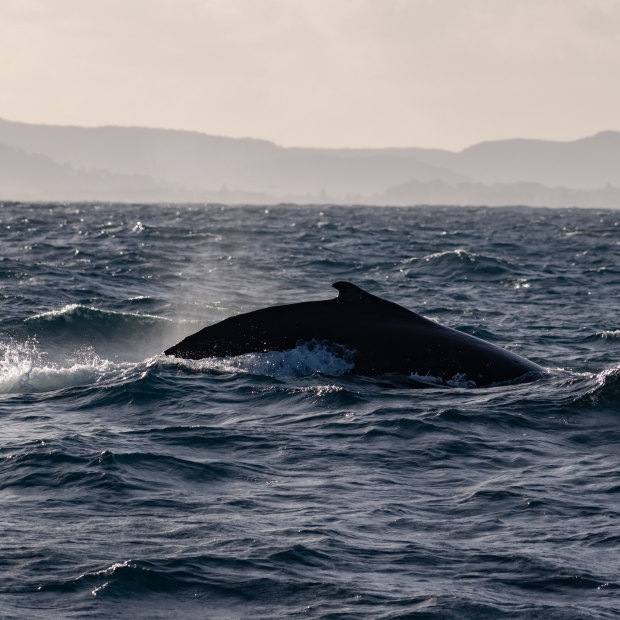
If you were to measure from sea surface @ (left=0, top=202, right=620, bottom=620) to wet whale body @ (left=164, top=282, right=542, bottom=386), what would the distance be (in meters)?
0.24

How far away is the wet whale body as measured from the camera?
13117 mm

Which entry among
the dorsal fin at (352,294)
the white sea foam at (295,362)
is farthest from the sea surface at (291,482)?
the dorsal fin at (352,294)

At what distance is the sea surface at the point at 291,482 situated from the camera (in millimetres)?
6914

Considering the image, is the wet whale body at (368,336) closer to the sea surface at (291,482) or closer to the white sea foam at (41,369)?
the sea surface at (291,482)

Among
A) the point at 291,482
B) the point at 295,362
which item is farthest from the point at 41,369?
the point at 291,482

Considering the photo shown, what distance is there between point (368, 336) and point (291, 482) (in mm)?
4137

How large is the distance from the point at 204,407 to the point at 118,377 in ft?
7.58

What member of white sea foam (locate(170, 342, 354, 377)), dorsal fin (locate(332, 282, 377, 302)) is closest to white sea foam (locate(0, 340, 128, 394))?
white sea foam (locate(170, 342, 354, 377))

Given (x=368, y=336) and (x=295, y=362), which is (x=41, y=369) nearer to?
(x=295, y=362)

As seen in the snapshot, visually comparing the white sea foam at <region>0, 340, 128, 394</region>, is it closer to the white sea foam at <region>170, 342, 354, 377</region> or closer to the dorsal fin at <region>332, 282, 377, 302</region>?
the white sea foam at <region>170, 342, 354, 377</region>

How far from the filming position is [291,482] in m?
9.33

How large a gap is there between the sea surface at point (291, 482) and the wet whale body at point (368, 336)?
0.24 meters

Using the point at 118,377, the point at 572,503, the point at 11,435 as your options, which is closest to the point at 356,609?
the point at 572,503

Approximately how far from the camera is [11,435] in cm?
1116
